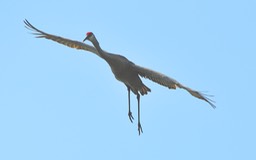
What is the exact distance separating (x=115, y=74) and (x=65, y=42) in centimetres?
287

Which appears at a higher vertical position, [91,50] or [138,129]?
[91,50]

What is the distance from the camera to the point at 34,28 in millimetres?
25969

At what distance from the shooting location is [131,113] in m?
27.4

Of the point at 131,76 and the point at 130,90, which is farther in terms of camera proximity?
the point at 130,90

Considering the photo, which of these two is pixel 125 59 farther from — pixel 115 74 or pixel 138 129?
pixel 138 129

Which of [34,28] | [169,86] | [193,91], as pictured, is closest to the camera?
[193,91]

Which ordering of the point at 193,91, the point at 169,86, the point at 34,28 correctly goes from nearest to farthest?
1. the point at 193,91
2. the point at 169,86
3. the point at 34,28

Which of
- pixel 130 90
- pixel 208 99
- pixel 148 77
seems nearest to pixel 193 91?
pixel 208 99

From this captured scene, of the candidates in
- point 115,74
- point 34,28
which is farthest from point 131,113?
point 34,28

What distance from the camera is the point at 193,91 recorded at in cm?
2291

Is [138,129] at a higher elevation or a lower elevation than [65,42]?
lower

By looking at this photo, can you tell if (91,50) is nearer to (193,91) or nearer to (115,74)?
(115,74)

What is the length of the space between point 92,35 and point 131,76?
200 cm

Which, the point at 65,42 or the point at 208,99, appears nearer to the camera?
the point at 208,99
